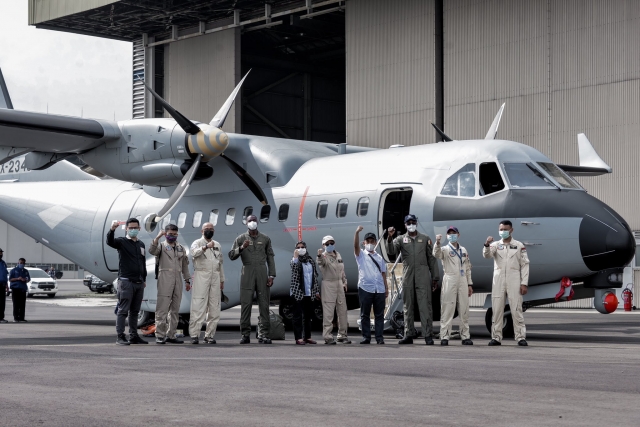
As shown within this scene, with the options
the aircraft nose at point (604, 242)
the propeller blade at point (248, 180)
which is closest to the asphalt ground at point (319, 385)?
the aircraft nose at point (604, 242)

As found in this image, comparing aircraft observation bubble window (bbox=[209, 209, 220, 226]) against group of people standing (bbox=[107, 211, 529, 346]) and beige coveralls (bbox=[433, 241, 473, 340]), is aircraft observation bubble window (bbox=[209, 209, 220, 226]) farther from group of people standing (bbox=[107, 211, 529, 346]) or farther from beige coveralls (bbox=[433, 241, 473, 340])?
beige coveralls (bbox=[433, 241, 473, 340])

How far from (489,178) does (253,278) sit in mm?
4459

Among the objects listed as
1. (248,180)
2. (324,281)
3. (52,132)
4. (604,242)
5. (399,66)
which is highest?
(399,66)

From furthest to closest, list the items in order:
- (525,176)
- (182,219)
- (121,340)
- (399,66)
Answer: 1. (399,66)
2. (182,219)
3. (525,176)
4. (121,340)

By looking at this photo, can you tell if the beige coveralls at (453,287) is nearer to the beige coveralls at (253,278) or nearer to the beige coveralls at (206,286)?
the beige coveralls at (253,278)

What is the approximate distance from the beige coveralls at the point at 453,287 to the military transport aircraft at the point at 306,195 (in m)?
1.21

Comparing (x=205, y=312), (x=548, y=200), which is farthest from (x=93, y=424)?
(x=548, y=200)

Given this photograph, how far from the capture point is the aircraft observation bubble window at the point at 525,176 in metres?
15.2

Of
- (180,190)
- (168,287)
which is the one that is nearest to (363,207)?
(180,190)

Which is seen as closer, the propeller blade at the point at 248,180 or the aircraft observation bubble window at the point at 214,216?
the propeller blade at the point at 248,180

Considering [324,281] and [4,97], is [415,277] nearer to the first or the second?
[324,281]

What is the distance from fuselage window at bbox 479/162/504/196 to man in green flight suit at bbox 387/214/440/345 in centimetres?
196

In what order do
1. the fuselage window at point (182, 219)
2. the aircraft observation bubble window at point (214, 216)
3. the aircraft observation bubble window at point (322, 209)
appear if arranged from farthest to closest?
the fuselage window at point (182, 219), the aircraft observation bubble window at point (214, 216), the aircraft observation bubble window at point (322, 209)

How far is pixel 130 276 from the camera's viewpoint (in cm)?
1399
